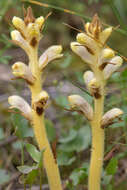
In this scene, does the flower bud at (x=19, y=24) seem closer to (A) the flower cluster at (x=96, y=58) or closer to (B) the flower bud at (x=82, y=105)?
(A) the flower cluster at (x=96, y=58)

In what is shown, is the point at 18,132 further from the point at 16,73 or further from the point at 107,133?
the point at 107,133

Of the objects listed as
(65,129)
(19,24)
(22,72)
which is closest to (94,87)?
(22,72)

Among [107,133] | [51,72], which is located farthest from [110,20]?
[107,133]

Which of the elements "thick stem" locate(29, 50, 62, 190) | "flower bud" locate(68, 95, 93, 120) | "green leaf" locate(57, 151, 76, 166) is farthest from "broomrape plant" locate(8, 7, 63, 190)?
"green leaf" locate(57, 151, 76, 166)

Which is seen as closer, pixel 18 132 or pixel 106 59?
pixel 106 59

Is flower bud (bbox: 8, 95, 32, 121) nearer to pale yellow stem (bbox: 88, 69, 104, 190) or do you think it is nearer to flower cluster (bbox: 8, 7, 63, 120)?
flower cluster (bbox: 8, 7, 63, 120)

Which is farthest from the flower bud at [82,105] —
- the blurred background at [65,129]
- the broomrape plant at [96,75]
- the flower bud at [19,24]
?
the flower bud at [19,24]
